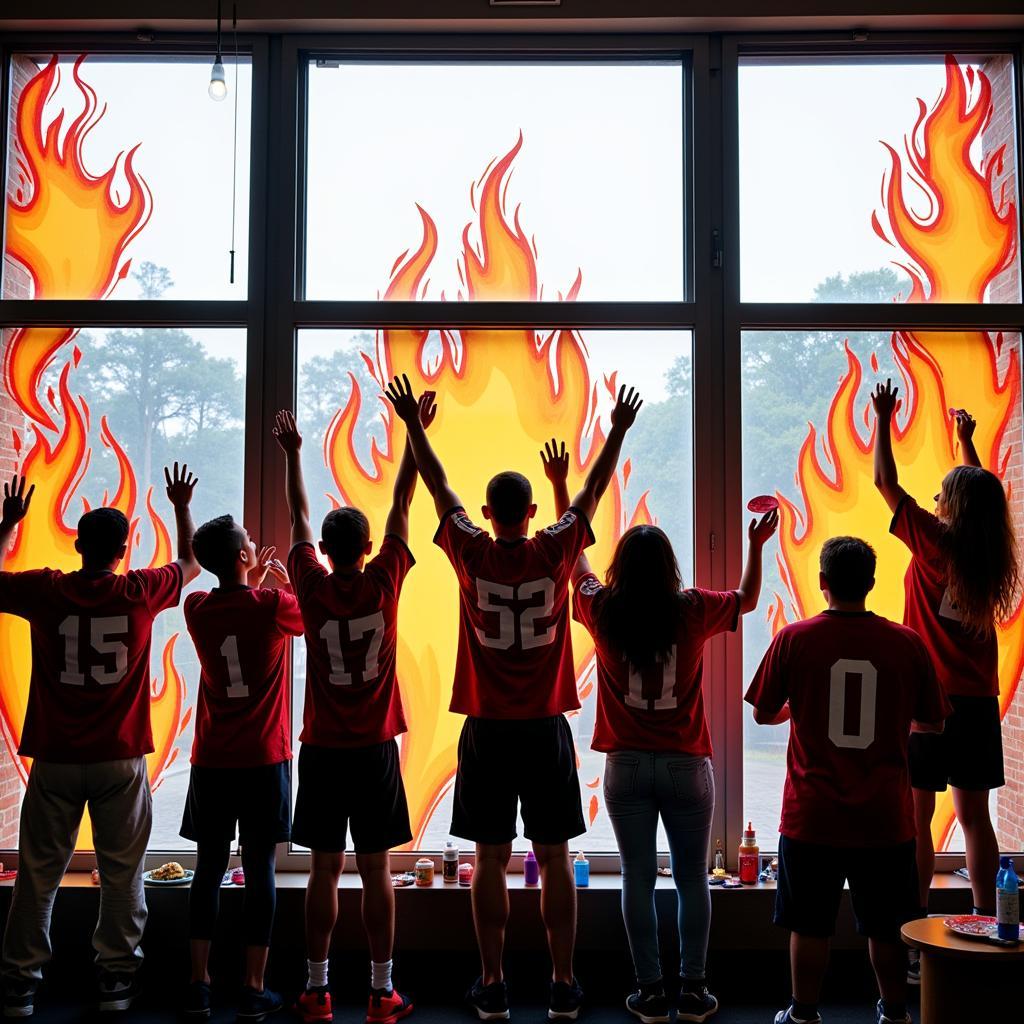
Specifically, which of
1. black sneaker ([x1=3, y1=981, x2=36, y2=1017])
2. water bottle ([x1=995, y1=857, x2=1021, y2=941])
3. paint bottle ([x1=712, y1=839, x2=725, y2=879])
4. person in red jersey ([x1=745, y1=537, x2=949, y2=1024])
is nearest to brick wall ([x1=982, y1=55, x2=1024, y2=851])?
paint bottle ([x1=712, y1=839, x2=725, y2=879])

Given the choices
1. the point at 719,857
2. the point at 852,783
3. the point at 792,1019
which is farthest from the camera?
the point at 719,857

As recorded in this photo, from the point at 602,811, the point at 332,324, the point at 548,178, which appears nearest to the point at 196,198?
the point at 332,324

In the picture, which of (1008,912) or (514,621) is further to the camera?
(514,621)

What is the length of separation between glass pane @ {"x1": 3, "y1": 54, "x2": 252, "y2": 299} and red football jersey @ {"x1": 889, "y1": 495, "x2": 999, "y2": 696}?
2948 millimetres

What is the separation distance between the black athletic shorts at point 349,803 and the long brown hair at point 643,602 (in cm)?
90

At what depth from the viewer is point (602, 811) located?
157 inches

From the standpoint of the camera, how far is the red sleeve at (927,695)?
2939 millimetres

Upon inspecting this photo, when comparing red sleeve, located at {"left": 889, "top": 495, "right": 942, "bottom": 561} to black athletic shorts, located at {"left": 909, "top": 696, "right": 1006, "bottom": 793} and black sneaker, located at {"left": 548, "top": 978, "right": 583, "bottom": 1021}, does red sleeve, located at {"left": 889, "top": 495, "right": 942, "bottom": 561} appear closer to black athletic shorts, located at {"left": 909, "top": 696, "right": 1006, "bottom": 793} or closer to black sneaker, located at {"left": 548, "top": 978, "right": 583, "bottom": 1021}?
black athletic shorts, located at {"left": 909, "top": 696, "right": 1006, "bottom": 793}

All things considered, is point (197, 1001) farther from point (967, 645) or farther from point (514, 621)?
point (967, 645)

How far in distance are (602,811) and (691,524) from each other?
1238 millimetres

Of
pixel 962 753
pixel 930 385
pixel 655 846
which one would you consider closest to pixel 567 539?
pixel 655 846

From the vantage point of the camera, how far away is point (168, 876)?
12.4 ft

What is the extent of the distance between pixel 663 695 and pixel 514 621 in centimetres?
55

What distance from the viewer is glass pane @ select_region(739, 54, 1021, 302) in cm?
411
